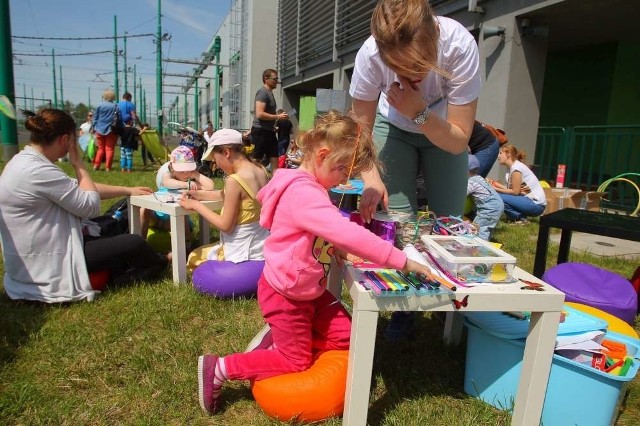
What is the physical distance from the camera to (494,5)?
701 centimetres

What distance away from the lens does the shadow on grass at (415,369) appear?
2.08 m

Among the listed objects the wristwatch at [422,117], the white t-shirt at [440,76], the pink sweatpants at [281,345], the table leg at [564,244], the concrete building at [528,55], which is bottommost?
the pink sweatpants at [281,345]

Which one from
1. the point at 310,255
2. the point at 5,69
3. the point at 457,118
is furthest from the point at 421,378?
the point at 5,69

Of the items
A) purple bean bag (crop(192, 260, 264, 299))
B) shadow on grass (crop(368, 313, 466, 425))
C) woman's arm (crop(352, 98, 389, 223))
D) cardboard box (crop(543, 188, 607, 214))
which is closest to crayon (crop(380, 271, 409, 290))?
woman's arm (crop(352, 98, 389, 223))

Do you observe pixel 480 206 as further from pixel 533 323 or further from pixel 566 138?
pixel 566 138

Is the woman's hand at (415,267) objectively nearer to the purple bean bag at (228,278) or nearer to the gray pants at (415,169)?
the gray pants at (415,169)

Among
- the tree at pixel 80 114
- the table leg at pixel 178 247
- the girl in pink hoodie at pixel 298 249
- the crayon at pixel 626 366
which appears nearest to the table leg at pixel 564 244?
the crayon at pixel 626 366

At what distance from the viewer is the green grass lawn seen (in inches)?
76.0

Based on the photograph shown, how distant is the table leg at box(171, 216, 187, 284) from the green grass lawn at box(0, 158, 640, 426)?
15 centimetres

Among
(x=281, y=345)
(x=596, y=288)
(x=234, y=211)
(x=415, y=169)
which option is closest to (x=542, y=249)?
(x=596, y=288)

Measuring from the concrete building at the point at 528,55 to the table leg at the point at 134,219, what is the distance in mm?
5189

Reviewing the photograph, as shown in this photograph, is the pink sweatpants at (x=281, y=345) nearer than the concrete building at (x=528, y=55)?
Yes

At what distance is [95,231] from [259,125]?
498cm

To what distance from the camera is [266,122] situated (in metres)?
7.97
